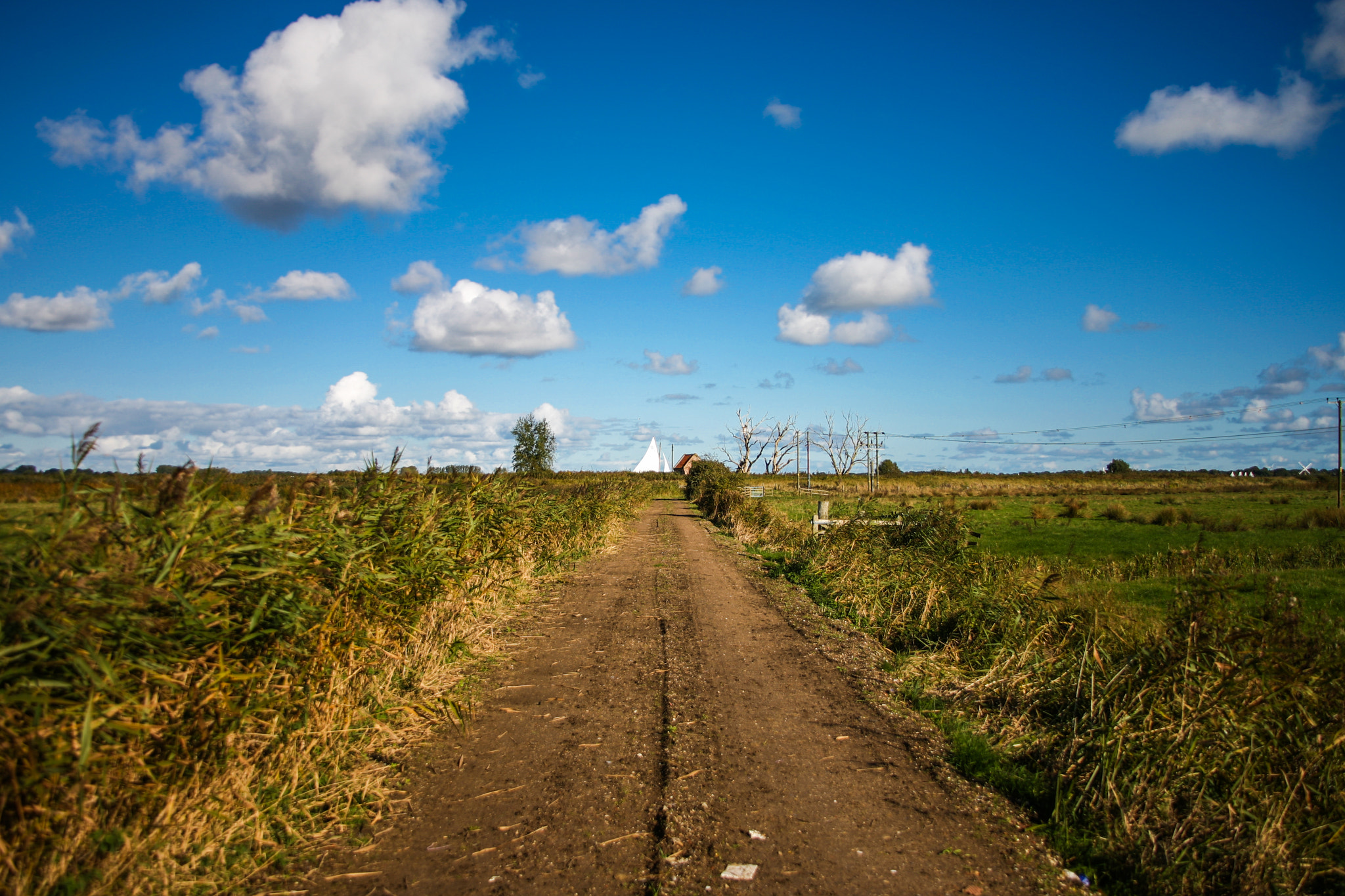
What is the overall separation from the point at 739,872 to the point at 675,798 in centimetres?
75

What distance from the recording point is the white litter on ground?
2.98 meters

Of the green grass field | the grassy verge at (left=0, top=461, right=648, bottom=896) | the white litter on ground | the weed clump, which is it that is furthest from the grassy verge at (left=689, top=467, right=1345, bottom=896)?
the weed clump

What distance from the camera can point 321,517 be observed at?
14.4 feet

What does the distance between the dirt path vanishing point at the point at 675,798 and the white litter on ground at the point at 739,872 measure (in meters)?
0.03

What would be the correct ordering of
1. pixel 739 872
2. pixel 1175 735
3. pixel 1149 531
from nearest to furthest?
pixel 739 872 → pixel 1175 735 → pixel 1149 531

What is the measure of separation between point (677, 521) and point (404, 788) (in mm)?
24800

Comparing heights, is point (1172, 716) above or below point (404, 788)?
above

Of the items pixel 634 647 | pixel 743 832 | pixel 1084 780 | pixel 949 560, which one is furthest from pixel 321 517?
pixel 949 560

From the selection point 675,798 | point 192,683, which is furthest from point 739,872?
point 192,683

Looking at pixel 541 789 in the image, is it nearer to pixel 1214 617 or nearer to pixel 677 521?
pixel 1214 617

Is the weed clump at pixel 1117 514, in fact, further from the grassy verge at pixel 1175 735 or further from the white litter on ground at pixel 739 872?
the white litter on ground at pixel 739 872

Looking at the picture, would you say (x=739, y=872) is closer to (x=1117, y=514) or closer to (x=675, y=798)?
(x=675, y=798)

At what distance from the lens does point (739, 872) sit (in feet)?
9.91

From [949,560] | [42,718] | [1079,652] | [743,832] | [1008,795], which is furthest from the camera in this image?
[949,560]
